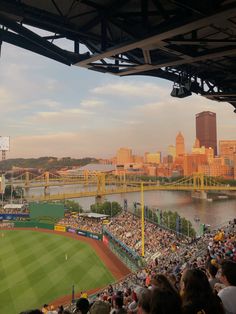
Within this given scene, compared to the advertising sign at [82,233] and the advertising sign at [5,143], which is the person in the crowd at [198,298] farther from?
the advertising sign at [5,143]

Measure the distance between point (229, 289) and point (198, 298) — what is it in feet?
2.31

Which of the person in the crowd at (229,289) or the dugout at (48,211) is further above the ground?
the person in the crowd at (229,289)

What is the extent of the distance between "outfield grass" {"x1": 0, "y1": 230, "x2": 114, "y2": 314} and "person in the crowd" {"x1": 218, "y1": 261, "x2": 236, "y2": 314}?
15.7m

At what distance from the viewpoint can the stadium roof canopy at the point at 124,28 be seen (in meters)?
5.02

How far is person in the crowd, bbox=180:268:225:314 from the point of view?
2568mm

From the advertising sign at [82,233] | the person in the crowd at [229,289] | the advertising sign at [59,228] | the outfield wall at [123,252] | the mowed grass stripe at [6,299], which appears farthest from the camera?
the advertising sign at [59,228]

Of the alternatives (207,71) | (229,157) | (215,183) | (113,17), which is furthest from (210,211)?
(229,157)

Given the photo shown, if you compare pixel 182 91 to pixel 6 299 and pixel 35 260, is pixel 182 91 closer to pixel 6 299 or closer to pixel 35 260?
pixel 6 299

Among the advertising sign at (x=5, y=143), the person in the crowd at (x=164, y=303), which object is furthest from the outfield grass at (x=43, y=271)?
the advertising sign at (x=5, y=143)

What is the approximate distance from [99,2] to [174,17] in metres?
1.33

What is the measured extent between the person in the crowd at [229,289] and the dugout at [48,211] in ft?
125

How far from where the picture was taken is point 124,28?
591 centimetres

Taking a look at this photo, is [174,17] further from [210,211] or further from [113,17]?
[210,211]

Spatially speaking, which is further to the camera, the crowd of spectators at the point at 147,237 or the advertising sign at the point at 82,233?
the advertising sign at the point at 82,233
